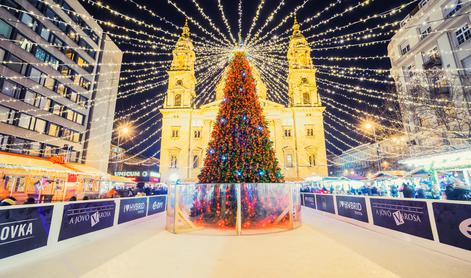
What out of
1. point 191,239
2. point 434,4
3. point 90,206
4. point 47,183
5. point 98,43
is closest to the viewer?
point 191,239

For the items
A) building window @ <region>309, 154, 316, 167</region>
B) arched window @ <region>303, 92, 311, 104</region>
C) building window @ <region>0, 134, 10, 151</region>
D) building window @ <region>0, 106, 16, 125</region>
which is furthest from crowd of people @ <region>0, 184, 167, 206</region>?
arched window @ <region>303, 92, 311, 104</region>

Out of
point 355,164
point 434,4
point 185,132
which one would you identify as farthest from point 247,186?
point 355,164

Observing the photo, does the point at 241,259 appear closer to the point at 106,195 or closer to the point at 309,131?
the point at 106,195

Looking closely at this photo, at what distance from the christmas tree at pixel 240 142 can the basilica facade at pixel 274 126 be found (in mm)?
20615

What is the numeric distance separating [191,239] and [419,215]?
251 inches

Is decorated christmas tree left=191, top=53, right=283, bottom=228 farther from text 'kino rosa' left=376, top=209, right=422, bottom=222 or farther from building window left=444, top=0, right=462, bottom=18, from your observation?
building window left=444, top=0, right=462, bottom=18

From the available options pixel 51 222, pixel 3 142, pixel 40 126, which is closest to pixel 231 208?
pixel 51 222

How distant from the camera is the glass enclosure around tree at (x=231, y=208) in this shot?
718cm

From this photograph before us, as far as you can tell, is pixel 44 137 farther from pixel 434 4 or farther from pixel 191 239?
pixel 434 4

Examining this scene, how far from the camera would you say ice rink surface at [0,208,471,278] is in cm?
379

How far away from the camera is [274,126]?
31125 millimetres

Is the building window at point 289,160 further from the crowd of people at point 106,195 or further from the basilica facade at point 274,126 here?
the crowd of people at point 106,195

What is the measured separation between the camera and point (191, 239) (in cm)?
625

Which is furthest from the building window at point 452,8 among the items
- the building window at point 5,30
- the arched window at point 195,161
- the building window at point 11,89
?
the building window at point 11,89
